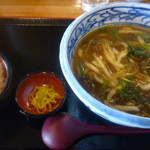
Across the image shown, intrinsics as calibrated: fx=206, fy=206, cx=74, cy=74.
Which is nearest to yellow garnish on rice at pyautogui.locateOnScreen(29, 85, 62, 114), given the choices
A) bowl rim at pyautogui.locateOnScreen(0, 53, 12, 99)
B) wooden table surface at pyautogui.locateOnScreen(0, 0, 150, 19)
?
bowl rim at pyautogui.locateOnScreen(0, 53, 12, 99)

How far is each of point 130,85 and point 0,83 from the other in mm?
764

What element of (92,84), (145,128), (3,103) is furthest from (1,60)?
(145,128)

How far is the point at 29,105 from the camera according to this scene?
3.88 ft

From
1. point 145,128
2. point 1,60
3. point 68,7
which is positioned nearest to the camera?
point 145,128

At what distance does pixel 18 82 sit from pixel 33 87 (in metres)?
0.10

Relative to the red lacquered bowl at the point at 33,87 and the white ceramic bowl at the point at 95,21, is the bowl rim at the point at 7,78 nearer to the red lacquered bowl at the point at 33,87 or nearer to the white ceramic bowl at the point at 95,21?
the red lacquered bowl at the point at 33,87

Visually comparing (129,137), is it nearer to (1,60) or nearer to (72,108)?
(72,108)

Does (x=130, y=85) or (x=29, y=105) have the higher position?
(x=130, y=85)

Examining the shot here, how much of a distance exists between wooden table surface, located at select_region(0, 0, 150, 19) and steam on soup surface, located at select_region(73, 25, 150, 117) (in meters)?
0.59

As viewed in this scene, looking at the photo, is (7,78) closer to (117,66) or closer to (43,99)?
(43,99)

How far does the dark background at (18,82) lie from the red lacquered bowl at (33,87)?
0.05 metres

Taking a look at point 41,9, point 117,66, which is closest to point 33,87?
point 117,66

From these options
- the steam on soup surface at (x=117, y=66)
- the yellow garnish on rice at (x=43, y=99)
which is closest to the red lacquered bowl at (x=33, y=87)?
the yellow garnish on rice at (x=43, y=99)

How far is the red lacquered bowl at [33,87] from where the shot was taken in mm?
1117
